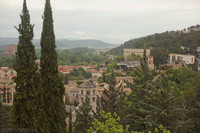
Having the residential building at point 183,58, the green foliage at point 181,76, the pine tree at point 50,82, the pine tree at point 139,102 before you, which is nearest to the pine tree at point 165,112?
the pine tree at point 139,102

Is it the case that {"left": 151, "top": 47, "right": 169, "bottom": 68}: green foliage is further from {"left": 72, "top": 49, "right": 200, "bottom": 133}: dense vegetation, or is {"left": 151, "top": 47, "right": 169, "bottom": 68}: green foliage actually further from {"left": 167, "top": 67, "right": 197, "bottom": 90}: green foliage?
{"left": 72, "top": 49, "right": 200, "bottom": 133}: dense vegetation

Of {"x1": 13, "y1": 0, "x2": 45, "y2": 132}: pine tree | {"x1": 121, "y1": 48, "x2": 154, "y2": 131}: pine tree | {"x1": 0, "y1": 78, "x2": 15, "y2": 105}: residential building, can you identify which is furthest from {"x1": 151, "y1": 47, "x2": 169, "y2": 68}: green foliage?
{"x1": 13, "y1": 0, "x2": 45, "y2": 132}: pine tree

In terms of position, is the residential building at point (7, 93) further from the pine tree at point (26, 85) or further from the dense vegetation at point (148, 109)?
the pine tree at point (26, 85)

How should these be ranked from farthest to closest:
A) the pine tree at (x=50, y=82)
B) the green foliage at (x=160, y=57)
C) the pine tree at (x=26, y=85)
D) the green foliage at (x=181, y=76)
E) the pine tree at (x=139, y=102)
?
1. the green foliage at (x=160, y=57)
2. the green foliage at (x=181, y=76)
3. the pine tree at (x=139, y=102)
4. the pine tree at (x=50, y=82)
5. the pine tree at (x=26, y=85)

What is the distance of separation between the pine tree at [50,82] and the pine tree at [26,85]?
1.39 meters

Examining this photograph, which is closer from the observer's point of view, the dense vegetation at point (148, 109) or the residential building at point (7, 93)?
the dense vegetation at point (148, 109)

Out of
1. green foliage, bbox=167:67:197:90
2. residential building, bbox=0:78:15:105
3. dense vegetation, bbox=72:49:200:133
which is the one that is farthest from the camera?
residential building, bbox=0:78:15:105

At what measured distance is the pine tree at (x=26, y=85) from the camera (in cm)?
1054

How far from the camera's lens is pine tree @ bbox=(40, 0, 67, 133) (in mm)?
12781

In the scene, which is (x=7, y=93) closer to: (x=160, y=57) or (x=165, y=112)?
(x=165, y=112)

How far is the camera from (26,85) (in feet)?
35.8

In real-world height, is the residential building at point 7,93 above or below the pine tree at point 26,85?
below

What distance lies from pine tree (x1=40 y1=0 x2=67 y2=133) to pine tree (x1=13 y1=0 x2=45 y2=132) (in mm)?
1392

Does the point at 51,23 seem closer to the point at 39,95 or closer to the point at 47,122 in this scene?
the point at 39,95
